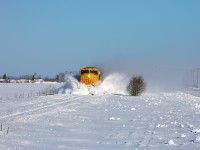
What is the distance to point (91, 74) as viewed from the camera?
4972 cm

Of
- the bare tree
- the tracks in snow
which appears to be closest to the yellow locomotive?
the bare tree

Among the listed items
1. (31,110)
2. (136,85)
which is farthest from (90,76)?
(31,110)

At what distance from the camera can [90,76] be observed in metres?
49.4

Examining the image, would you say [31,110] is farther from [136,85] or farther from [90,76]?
[136,85]

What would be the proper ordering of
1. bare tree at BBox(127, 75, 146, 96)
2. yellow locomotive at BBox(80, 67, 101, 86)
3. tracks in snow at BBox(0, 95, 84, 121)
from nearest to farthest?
tracks in snow at BBox(0, 95, 84, 121) < yellow locomotive at BBox(80, 67, 101, 86) < bare tree at BBox(127, 75, 146, 96)

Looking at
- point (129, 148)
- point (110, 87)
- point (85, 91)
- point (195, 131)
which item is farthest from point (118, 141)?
point (110, 87)

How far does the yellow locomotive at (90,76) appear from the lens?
49.4 meters

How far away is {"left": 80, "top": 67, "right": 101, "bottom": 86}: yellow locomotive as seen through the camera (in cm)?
4941

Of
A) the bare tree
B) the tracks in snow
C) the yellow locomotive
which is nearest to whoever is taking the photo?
the tracks in snow

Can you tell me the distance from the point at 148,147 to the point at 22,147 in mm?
3506

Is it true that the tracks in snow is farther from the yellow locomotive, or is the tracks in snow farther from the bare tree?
the bare tree

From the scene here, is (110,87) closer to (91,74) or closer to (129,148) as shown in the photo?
(91,74)

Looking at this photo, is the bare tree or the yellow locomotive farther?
the bare tree

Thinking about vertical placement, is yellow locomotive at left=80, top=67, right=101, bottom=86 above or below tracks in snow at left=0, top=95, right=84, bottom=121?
above
